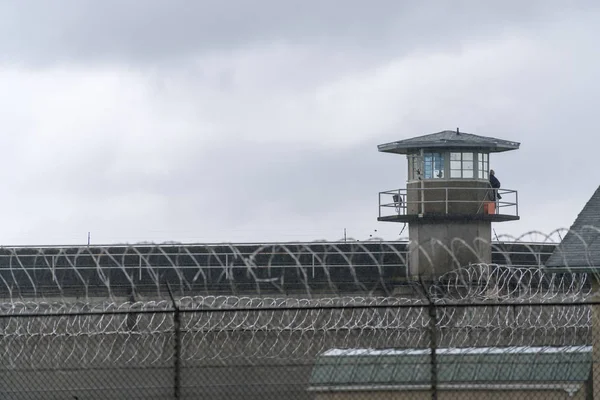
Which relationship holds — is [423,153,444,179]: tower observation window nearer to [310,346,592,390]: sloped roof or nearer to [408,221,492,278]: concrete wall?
[408,221,492,278]: concrete wall

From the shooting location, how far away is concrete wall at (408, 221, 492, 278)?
116 feet

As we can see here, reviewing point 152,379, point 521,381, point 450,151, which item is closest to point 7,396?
point 152,379

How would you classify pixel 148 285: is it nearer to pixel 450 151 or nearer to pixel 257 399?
pixel 450 151

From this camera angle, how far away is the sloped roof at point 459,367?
16.0 meters

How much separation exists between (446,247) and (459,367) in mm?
18596

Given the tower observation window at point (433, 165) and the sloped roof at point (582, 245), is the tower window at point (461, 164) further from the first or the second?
the sloped roof at point (582, 245)

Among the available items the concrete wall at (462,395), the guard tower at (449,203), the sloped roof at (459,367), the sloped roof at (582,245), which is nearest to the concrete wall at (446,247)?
the guard tower at (449,203)

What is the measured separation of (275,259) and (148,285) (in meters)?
3.65

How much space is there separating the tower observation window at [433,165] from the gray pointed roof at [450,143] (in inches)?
15.2

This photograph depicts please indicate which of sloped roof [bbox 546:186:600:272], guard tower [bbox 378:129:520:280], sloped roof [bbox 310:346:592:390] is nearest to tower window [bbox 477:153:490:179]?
guard tower [bbox 378:129:520:280]

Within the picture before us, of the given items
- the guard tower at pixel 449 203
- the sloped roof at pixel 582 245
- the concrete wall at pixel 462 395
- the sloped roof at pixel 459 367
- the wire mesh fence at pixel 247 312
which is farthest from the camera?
the guard tower at pixel 449 203

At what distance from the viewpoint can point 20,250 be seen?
38875 millimetres

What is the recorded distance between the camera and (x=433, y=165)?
35719 mm

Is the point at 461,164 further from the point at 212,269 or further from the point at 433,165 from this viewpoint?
the point at 212,269
